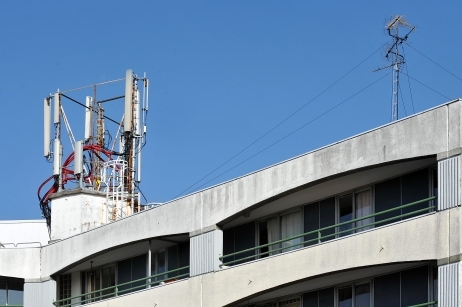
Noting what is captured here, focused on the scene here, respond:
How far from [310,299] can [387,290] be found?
4.01 metres

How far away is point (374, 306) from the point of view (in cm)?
4066

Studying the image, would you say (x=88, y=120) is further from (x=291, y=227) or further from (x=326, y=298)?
(x=326, y=298)

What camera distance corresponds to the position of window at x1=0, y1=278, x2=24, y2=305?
54.9m

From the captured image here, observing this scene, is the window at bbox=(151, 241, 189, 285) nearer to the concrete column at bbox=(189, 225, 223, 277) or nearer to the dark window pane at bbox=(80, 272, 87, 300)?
the concrete column at bbox=(189, 225, 223, 277)

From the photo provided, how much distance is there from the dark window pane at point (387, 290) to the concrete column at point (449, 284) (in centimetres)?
315

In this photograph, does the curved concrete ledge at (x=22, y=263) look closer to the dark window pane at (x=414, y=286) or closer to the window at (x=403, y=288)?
the window at (x=403, y=288)

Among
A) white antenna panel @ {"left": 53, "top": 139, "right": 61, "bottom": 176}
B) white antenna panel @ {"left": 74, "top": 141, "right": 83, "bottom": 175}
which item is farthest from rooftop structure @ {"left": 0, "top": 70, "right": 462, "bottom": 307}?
white antenna panel @ {"left": 53, "top": 139, "right": 61, "bottom": 176}

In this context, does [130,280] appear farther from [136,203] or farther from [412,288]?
[412,288]

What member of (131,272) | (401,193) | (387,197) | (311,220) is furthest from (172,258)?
(401,193)

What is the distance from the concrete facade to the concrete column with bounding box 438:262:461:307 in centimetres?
13

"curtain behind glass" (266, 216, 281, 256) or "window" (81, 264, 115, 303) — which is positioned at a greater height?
"curtain behind glass" (266, 216, 281, 256)

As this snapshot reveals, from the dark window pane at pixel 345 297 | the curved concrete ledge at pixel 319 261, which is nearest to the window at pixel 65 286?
the curved concrete ledge at pixel 319 261

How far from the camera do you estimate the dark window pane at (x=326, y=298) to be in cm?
4250

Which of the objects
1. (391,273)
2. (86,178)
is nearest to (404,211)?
(391,273)
